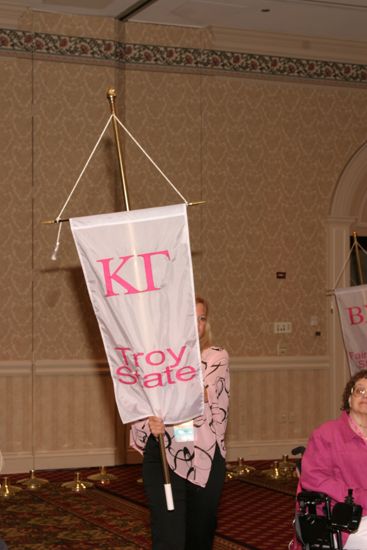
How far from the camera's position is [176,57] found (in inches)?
390

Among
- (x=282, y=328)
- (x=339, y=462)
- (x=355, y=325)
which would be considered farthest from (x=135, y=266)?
(x=282, y=328)

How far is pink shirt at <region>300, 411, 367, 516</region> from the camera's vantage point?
14.8 feet

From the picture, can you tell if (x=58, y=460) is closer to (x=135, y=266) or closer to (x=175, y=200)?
(x=175, y=200)

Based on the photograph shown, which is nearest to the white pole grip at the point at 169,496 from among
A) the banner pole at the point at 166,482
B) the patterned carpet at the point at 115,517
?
the banner pole at the point at 166,482

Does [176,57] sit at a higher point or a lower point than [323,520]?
higher

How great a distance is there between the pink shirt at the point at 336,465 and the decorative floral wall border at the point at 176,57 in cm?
587

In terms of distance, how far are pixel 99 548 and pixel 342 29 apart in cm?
591

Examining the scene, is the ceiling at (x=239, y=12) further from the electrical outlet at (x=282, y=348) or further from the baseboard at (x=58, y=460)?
the baseboard at (x=58, y=460)

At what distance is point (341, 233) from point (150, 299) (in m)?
6.21

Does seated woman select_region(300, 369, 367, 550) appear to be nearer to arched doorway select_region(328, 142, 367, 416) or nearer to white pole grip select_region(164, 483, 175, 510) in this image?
white pole grip select_region(164, 483, 175, 510)

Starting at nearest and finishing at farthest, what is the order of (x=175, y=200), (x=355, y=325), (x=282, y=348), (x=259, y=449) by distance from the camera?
1. (x=355, y=325)
2. (x=175, y=200)
3. (x=259, y=449)
4. (x=282, y=348)

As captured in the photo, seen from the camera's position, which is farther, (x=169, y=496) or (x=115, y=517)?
(x=115, y=517)

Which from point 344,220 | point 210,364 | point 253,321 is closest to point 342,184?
point 344,220

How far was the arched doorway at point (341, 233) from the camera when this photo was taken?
10.5 m
